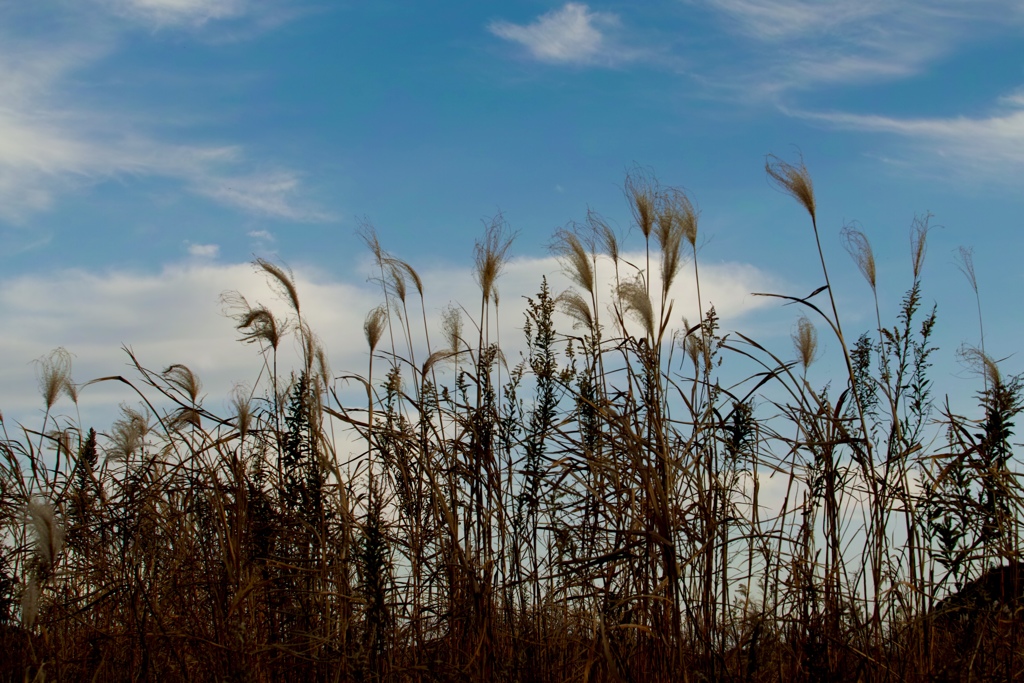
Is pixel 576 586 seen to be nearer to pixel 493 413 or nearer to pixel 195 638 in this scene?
pixel 493 413

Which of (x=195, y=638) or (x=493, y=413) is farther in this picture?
(x=493, y=413)

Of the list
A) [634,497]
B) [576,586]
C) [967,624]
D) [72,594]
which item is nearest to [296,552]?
[576,586]

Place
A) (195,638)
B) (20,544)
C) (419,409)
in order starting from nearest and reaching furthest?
(195,638), (419,409), (20,544)

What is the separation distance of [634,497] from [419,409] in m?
1.07

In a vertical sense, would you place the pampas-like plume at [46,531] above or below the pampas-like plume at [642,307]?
below

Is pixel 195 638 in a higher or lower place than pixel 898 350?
lower

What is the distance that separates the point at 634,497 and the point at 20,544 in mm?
3184

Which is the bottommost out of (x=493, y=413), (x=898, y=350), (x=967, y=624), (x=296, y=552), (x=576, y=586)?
(x=967, y=624)

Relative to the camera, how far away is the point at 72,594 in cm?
423

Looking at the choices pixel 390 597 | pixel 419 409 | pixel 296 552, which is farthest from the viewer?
pixel 419 409

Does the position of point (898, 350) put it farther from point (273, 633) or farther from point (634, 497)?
point (273, 633)

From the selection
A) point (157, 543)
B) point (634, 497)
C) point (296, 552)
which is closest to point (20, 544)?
point (157, 543)

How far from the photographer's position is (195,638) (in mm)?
2850

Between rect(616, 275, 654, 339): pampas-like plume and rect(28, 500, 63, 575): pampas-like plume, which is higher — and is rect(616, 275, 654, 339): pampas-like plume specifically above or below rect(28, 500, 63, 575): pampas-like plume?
above
